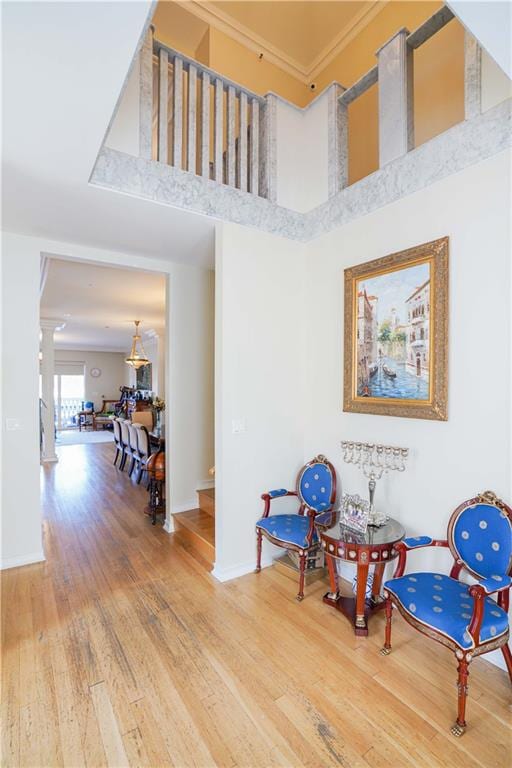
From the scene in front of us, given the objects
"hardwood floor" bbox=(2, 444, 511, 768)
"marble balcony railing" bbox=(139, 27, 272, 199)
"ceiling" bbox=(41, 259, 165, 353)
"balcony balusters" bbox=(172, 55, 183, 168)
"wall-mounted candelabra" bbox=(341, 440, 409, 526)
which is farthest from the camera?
"ceiling" bbox=(41, 259, 165, 353)

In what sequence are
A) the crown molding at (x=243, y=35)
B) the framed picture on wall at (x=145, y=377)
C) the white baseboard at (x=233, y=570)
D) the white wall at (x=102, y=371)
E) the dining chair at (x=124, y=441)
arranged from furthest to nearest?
the white wall at (x=102, y=371), the framed picture on wall at (x=145, y=377), the dining chair at (x=124, y=441), the crown molding at (x=243, y=35), the white baseboard at (x=233, y=570)

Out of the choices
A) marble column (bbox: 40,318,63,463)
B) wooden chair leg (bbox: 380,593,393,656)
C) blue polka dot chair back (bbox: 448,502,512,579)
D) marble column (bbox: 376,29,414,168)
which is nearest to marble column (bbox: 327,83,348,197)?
marble column (bbox: 376,29,414,168)

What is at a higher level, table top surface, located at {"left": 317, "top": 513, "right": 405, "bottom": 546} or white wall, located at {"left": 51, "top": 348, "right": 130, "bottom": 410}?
white wall, located at {"left": 51, "top": 348, "right": 130, "bottom": 410}

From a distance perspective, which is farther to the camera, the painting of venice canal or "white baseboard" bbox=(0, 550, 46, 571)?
"white baseboard" bbox=(0, 550, 46, 571)

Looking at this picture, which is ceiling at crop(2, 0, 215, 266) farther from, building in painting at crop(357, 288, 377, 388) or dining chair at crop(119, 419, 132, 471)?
dining chair at crop(119, 419, 132, 471)

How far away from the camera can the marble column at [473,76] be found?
209 cm

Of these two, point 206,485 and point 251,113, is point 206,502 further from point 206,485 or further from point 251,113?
point 251,113

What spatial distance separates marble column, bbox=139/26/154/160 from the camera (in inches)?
97.1

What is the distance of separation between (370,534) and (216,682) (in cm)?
118

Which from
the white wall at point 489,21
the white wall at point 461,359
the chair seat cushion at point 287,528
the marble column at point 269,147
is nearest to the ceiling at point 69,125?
the marble column at point 269,147

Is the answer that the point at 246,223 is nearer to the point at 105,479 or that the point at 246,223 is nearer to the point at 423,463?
the point at 423,463

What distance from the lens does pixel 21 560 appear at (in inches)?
125

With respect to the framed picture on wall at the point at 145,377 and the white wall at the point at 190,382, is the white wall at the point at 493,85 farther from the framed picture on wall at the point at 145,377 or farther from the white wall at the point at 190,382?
the framed picture on wall at the point at 145,377

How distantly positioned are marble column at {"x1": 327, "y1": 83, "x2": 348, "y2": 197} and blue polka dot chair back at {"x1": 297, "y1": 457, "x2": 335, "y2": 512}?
2.32m
